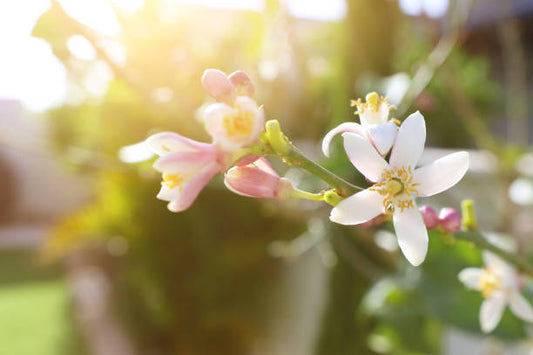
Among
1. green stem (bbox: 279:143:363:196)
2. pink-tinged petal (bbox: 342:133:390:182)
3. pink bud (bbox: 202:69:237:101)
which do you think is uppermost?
pink bud (bbox: 202:69:237:101)

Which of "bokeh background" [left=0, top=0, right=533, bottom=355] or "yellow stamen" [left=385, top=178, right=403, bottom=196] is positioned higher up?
"bokeh background" [left=0, top=0, right=533, bottom=355]

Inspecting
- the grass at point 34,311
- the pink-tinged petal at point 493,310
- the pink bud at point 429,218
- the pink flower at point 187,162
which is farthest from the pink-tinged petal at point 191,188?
the grass at point 34,311

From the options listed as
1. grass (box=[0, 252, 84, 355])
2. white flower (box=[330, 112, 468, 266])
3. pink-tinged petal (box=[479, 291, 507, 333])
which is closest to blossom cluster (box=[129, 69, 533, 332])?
white flower (box=[330, 112, 468, 266])

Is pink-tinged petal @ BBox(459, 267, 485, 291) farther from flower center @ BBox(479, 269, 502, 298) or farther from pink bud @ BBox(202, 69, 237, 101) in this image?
pink bud @ BBox(202, 69, 237, 101)

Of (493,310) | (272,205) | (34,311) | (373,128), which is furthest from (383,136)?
(34,311)

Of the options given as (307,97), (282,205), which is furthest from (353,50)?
(282,205)

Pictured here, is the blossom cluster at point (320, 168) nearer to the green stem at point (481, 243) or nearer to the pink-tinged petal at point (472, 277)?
the green stem at point (481, 243)
